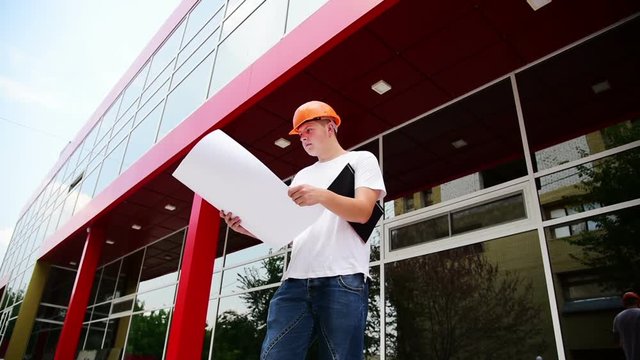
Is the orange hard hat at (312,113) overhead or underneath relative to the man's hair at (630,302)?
overhead

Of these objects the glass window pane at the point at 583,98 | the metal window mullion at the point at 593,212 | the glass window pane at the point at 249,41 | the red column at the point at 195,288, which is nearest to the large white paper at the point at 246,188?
the metal window mullion at the point at 593,212

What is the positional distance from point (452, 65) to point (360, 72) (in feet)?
3.37

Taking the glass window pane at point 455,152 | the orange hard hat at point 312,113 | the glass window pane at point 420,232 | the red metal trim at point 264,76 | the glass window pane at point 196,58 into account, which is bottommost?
the orange hard hat at point 312,113

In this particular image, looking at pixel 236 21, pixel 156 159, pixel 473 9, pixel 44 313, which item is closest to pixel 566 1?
pixel 473 9

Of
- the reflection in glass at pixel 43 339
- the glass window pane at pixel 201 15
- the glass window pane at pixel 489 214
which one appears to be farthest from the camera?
the reflection in glass at pixel 43 339

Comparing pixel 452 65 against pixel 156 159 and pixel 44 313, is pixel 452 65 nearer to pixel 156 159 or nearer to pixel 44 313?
pixel 156 159

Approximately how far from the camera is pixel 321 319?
1341 mm

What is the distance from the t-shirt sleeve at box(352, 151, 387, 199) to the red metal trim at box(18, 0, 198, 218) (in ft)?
30.1

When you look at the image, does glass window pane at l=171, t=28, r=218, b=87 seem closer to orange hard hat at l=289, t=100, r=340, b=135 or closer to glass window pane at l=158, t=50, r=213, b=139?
glass window pane at l=158, t=50, r=213, b=139

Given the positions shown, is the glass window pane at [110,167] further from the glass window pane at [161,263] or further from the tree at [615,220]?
the tree at [615,220]

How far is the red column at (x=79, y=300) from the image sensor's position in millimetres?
9562

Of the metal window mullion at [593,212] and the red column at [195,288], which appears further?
the red column at [195,288]

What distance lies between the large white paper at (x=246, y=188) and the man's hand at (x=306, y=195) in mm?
79

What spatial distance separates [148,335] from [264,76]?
7.58 meters
